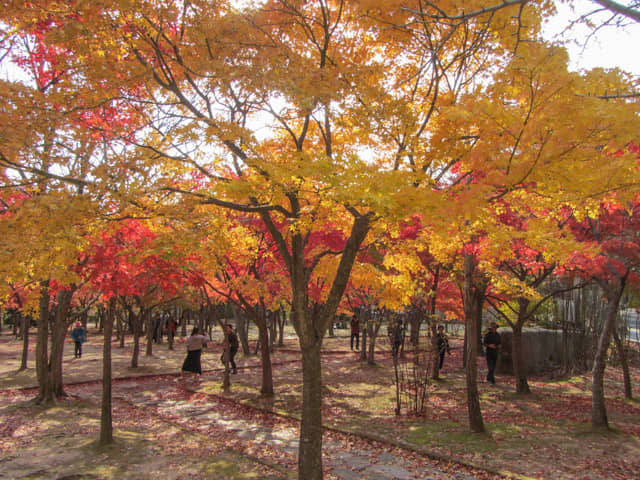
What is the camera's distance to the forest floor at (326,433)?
250 inches

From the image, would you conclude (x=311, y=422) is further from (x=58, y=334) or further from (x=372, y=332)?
(x=372, y=332)

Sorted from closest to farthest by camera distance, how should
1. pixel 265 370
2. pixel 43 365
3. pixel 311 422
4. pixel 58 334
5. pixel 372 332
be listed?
pixel 311 422
pixel 43 365
pixel 58 334
pixel 265 370
pixel 372 332

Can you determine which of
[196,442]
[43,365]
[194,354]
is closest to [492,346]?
[194,354]

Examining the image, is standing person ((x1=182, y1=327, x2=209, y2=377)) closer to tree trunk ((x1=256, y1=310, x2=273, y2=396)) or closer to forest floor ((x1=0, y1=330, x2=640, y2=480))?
forest floor ((x1=0, y1=330, x2=640, y2=480))

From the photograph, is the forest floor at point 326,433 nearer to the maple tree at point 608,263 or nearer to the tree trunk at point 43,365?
the tree trunk at point 43,365

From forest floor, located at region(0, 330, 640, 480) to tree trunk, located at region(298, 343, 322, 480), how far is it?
26.7 inches

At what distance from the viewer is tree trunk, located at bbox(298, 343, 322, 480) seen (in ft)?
18.2

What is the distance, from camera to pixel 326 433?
8.37 metres

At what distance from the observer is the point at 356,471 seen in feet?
20.7

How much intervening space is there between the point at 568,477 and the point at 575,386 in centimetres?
970

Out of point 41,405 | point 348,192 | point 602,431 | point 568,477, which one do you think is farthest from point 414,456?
point 41,405

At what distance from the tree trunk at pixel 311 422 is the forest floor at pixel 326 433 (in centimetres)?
68

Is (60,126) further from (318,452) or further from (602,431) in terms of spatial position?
(602,431)

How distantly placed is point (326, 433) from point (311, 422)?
3.06 meters
